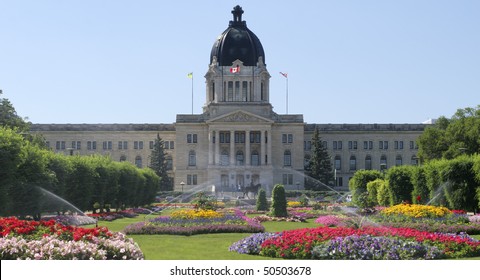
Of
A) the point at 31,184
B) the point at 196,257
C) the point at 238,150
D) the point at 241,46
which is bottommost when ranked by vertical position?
the point at 196,257

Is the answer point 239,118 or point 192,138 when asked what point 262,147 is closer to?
point 239,118

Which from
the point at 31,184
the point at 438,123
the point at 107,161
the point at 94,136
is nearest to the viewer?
the point at 31,184

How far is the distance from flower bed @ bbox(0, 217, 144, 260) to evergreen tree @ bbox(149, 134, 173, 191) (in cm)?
9336

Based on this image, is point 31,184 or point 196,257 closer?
point 196,257

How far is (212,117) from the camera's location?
398 feet

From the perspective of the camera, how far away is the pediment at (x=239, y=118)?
119 m

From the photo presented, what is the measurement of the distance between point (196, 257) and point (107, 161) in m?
41.2

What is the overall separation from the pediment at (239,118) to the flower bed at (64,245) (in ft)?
324

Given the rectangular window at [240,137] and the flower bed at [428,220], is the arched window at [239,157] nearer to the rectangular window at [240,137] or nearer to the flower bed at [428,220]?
the rectangular window at [240,137]

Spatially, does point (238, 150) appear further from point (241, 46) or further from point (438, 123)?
point (438, 123)

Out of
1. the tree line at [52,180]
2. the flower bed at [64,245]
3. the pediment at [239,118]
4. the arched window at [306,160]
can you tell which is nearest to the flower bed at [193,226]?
the tree line at [52,180]

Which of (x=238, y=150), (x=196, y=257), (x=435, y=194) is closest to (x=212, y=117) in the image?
(x=238, y=150)

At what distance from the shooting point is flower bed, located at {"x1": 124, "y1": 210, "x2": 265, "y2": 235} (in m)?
32.4

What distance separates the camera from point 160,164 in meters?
114
